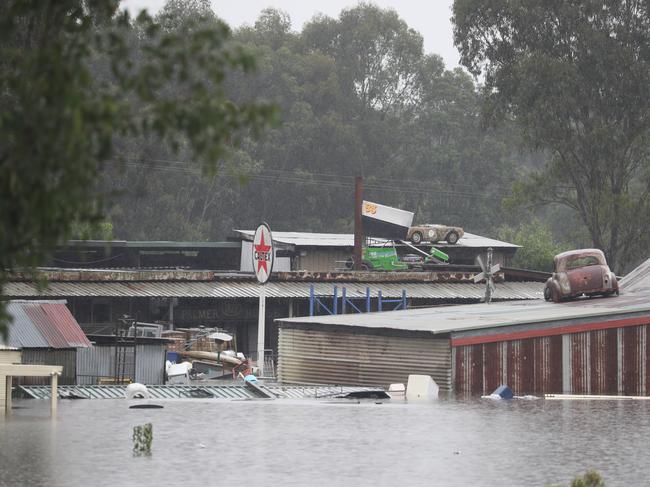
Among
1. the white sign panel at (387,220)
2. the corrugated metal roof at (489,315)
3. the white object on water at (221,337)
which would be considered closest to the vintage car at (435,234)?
the white sign panel at (387,220)

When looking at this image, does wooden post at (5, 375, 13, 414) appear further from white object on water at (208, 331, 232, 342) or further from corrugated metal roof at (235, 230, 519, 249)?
corrugated metal roof at (235, 230, 519, 249)

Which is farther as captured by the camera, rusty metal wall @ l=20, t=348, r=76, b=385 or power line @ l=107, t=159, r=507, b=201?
power line @ l=107, t=159, r=507, b=201

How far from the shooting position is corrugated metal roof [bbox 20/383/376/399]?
43688 millimetres

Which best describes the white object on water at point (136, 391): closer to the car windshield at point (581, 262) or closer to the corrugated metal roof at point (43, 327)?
the corrugated metal roof at point (43, 327)

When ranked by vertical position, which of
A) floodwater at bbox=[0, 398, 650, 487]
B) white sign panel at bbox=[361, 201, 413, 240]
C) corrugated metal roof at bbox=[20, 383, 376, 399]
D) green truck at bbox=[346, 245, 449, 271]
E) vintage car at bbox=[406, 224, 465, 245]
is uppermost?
white sign panel at bbox=[361, 201, 413, 240]

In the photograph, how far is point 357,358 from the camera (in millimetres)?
47625

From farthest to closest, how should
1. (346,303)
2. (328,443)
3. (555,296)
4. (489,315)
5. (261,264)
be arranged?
(346,303), (261,264), (555,296), (489,315), (328,443)

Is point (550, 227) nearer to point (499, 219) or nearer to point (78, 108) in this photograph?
point (499, 219)

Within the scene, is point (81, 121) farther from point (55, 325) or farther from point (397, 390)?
point (397, 390)

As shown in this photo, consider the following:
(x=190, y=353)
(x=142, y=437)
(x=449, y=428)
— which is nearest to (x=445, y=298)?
(x=190, y=353)

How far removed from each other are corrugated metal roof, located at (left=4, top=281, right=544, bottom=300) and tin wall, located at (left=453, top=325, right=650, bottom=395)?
18.6 metres

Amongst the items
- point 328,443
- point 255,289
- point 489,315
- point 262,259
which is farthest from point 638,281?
point 328,443

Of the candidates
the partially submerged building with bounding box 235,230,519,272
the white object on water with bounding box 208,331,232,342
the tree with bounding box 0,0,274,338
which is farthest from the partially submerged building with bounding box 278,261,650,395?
the tree with bounding box 0,0,274,338

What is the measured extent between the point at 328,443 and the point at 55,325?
1410 centimetres
